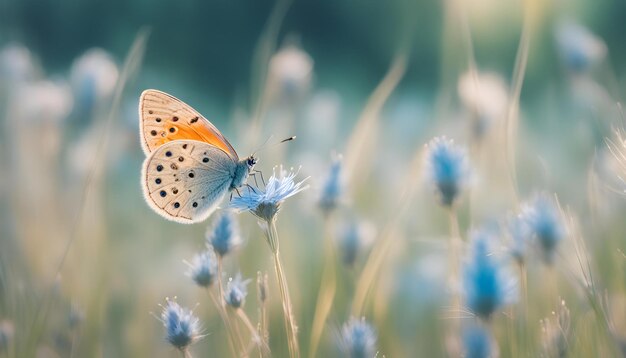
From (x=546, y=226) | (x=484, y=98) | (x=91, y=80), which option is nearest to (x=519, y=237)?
(x=546, y=226)

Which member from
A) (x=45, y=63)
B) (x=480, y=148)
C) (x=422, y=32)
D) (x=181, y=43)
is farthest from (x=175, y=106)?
(x=422, y=32)

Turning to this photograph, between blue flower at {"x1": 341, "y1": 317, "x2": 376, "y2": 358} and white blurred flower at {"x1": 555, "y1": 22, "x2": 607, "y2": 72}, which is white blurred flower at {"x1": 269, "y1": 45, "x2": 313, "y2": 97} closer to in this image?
white blurred flower at {"x1": 555, "y1": 22, "x2": 607, "y2": 72}

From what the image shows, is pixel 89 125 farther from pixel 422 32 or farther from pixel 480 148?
pixel 422 32

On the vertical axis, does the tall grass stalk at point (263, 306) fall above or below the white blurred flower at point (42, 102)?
above

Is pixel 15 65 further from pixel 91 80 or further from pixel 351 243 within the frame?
pixel 351 243

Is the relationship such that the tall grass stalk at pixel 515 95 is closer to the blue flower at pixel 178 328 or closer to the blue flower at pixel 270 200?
the blue flower at pixel 270 200

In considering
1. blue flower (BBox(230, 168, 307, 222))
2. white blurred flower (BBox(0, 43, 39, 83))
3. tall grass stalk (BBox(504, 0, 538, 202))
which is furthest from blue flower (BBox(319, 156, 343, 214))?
white blurred flower (BBox(0, 43, 39, 83))

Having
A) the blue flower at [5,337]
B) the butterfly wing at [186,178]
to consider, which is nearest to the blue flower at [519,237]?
the butterfly wing at [186,178]
